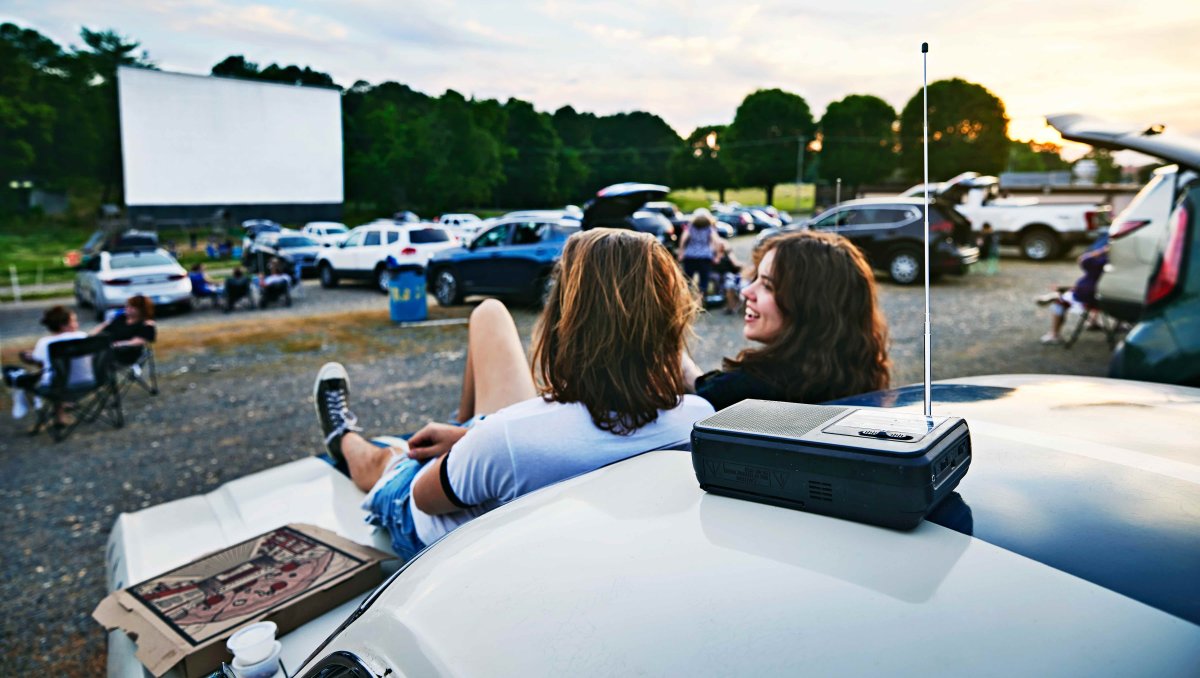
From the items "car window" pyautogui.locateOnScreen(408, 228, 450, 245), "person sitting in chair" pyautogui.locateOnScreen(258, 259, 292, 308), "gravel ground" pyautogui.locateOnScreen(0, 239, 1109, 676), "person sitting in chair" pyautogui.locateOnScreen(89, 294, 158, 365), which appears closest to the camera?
"gravel ground" pyautogui.locateOnScreen(0, 239, 1109, 676)

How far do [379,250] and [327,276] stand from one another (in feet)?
6.53

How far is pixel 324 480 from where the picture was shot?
300 cm

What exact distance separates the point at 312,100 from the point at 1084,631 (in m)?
40.8

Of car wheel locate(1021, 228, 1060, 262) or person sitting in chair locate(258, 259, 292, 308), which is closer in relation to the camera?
person sitting in chair locate(258, 259, 292, 308)

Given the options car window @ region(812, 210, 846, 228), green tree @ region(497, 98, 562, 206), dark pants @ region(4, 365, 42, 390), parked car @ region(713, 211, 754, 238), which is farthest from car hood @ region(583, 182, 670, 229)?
parked car @ region(713, 211, 754, 238)

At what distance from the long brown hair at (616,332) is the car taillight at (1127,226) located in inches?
207

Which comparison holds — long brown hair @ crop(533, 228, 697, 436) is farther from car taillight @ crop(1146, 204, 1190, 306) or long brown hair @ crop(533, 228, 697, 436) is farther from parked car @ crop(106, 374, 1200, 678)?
car taillight @ crop(1146, 204, 1190, 306)

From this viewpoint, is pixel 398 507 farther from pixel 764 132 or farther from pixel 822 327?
pixel 764 132

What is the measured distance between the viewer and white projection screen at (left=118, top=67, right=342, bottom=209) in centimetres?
3219

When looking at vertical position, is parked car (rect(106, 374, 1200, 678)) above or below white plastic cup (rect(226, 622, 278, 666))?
above

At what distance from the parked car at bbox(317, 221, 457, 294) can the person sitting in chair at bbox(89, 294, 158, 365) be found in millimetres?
8740

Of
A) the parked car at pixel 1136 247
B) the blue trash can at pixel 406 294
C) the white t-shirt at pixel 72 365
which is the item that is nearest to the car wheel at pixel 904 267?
the parked car at pixel 1136 247

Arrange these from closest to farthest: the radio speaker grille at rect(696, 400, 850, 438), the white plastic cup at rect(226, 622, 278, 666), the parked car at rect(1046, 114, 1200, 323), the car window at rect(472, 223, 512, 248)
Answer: the radio speaker grille at rect(696, 400, 850, 438) → the white plastic cup at rect(226, 622, 278, 666) → the parked car at rect(1046, 114, 1200, 323) → the car window at rect(472, 223, 512, 248)

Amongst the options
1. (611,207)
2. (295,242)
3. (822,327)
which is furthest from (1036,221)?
(822,327)
